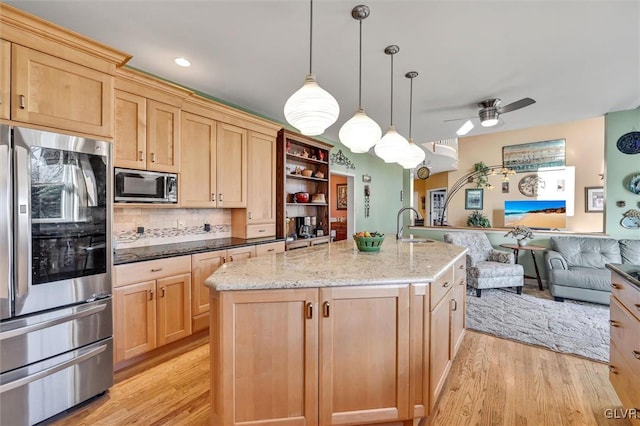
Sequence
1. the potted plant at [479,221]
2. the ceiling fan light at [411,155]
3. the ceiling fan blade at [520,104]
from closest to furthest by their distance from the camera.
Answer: the ceiling fan light at [411,155] → the ceiling fan blade at [520,104] → the potted plant at [479,221]

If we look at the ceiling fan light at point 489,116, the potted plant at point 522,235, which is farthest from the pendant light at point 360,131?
the potted plant at point 522,235

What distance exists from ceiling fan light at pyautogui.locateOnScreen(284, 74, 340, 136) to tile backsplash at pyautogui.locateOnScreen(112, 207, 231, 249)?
188 cm

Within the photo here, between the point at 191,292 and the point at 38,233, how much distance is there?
4.13 ft

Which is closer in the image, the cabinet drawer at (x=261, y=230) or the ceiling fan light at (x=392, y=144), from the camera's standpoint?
the ceiling fan light at (x=392, y=144)

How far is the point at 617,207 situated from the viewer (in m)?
4.05

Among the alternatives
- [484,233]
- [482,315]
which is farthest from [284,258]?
[484,233]

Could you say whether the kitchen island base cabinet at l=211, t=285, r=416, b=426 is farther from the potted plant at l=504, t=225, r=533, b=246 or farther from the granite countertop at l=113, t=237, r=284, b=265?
the potted plant at l=504, t=225, r=533, b=246

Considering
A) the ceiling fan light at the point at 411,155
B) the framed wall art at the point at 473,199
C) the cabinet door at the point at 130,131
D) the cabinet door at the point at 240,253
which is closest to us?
the cabinet door at the point at 130,131

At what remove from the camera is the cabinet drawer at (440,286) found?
166 cm

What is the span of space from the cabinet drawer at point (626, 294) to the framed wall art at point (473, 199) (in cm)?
694

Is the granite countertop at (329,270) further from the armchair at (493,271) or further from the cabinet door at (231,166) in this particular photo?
the armchair at (493,271)

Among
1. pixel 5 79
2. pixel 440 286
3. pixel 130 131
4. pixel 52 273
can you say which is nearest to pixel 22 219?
pixel 52 273

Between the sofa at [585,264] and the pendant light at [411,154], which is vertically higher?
the pendant light at [411,154]

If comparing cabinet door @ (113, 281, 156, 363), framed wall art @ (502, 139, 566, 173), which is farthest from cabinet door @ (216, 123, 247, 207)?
framed wall art @ (502, 139, 566, 173)
